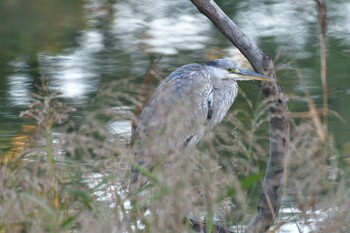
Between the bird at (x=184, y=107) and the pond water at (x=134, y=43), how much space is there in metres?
0.91

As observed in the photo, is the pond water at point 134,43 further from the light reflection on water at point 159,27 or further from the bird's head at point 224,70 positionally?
the bird's head at point 224,70

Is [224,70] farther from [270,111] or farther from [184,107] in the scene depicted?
[184,107]

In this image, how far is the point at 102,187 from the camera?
11.1 feet

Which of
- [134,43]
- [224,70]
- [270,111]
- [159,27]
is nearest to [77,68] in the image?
[134,43]

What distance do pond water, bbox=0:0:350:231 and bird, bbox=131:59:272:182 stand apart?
3.00 ft

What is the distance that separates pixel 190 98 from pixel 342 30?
4.12m

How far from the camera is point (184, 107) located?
3244mm

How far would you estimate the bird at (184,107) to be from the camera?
317 cm

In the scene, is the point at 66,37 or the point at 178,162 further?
the point at 66,37

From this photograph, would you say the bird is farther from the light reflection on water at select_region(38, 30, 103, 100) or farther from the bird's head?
the light reflection on water at select_region(38, 30, 103, 100)

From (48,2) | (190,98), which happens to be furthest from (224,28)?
(48,2)

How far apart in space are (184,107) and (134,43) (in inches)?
173

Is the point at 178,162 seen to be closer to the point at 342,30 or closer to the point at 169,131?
the point at 169,131

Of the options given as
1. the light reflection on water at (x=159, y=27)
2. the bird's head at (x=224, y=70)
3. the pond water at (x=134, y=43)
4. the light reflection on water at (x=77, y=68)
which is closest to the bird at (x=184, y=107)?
the bird's head at (x=224, y=70)
